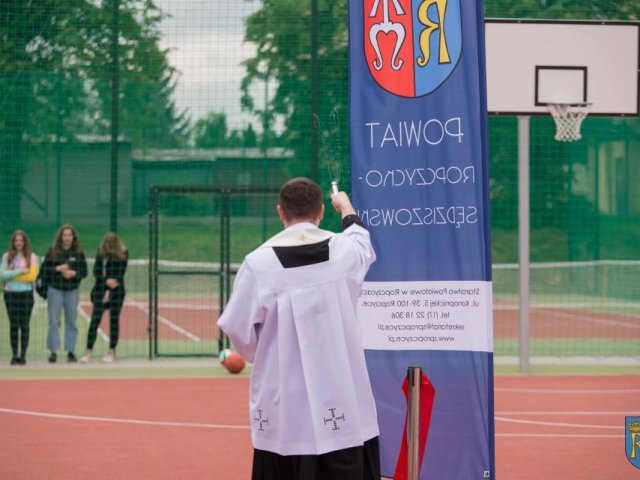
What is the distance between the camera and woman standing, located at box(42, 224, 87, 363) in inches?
538

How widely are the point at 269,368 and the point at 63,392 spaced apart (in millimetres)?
7656

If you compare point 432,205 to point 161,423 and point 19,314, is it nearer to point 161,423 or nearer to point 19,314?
point 161,423

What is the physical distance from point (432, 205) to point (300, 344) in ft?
5.68

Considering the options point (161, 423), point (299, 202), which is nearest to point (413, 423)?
point (299, 202)

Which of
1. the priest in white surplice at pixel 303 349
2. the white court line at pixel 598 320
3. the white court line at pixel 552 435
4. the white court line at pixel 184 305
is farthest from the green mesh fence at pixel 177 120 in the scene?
the priest in white surplice at pixel 303 349

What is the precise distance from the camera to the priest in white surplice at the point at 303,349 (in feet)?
14.9

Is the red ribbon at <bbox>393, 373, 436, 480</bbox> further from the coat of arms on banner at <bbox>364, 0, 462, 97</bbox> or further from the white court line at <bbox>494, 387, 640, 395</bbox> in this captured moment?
the white court line at <bbox>494, 387, 640, 395</bbox>

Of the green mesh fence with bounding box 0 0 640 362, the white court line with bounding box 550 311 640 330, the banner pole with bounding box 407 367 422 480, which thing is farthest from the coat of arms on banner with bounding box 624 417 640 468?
the white court line with bounding box 550 311 640 330

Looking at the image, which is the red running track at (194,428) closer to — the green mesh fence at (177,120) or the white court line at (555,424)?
the white court line at (555,424)

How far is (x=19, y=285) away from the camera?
13.7 m

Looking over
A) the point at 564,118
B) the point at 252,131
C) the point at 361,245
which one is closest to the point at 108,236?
the point at 252,131

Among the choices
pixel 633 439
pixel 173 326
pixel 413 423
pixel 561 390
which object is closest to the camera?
pixel 413 423

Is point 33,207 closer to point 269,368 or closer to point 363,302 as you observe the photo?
point 363,302

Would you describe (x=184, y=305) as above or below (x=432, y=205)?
below
